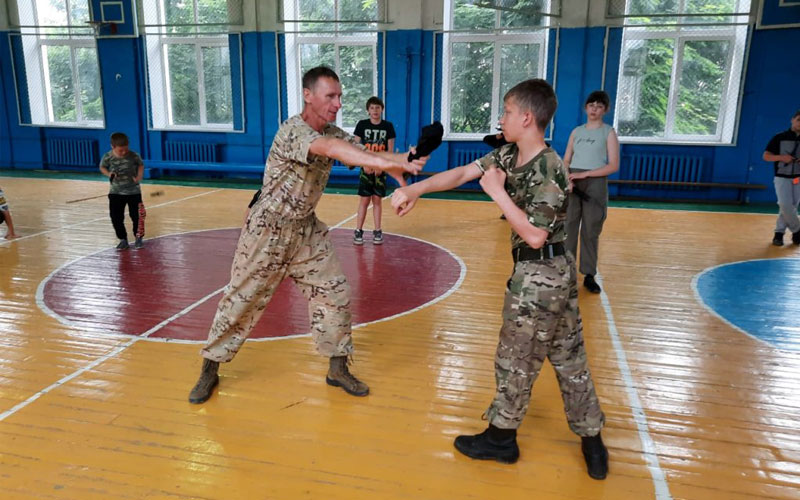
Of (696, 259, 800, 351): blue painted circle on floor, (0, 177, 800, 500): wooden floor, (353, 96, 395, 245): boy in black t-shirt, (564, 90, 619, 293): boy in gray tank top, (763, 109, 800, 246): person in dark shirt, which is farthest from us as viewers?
(763, 109, 800, 246): person in dark shirt

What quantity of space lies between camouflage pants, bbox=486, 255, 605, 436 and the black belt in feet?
0.08

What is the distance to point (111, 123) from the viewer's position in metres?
15.2

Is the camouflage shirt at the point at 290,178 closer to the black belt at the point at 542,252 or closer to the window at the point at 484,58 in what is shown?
the black belt at the point at 542,252

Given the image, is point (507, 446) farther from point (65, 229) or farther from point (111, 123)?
point (111, 123)

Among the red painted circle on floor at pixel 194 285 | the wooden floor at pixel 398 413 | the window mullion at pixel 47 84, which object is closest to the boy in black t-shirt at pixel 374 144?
the red painted circle on floor at pixel 194 285

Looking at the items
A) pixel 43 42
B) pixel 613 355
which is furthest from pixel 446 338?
pixel 43 42

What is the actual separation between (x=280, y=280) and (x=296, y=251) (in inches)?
9.4

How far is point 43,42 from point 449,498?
1776 cm

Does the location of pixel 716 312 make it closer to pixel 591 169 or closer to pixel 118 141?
pixel 591 169

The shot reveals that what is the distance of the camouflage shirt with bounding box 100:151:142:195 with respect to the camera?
7.48m

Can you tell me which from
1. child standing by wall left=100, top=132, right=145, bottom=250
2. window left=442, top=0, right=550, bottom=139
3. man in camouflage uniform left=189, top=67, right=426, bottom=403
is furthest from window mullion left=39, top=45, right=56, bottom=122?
man in camouflage uniform left=189, top=67, right=426, bottom=403

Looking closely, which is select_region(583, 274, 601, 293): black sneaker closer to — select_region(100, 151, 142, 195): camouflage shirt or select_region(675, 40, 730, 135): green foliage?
select_region(100, 151, 142, 195): camouflage shirt

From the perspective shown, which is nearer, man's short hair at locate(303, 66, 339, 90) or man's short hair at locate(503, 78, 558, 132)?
man's short hair at locate(503, 78, 558, 132)

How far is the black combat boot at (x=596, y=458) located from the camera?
116 inches
